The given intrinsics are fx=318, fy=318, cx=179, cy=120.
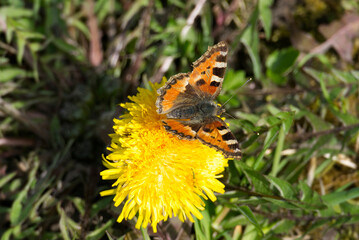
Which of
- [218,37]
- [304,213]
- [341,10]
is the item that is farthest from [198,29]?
[304,213]

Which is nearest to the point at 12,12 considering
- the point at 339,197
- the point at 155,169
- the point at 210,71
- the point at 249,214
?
the point at 210,71

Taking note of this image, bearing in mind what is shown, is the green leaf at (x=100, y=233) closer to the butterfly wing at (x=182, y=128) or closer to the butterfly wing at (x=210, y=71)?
the butterfly wing at (x=182, y=128)

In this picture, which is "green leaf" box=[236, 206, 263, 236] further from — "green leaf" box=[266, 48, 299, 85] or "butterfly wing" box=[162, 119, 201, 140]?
"green leaf" box=[266, 48, 299, 85]

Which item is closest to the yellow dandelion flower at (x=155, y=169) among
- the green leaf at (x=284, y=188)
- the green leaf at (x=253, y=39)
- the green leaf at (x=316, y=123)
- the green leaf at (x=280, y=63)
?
the green leaf at (x=284, y=188)

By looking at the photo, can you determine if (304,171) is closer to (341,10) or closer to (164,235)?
(164,235)

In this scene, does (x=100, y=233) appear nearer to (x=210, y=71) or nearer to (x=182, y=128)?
(x=182, y=128)

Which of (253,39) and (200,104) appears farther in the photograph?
(253,39)
